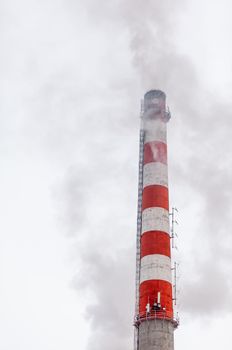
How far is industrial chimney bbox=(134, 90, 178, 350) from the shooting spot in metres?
26.4

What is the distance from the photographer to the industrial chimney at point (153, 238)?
2644 cm

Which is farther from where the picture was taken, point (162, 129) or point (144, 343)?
point (162, 129)

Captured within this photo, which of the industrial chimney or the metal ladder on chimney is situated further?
the metal ladder on chimney

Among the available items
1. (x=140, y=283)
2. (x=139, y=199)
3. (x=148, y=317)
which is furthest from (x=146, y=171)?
(x=148, y=317)

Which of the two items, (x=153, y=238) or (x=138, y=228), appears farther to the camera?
(x=138, y=228)

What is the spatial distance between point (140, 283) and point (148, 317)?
215 centimetres

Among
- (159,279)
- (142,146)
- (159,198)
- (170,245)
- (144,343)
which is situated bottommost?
(144,343)

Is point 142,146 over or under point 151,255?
over

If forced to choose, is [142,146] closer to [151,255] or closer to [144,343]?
[151,255]

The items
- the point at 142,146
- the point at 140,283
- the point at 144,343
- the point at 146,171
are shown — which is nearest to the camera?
the point at 144,343

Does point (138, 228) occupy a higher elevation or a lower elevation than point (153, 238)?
higher

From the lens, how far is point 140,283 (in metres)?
28.0

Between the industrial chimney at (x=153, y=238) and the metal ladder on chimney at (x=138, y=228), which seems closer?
the industrial chimney at (x=153, y=238)

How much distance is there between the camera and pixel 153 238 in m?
28.3
